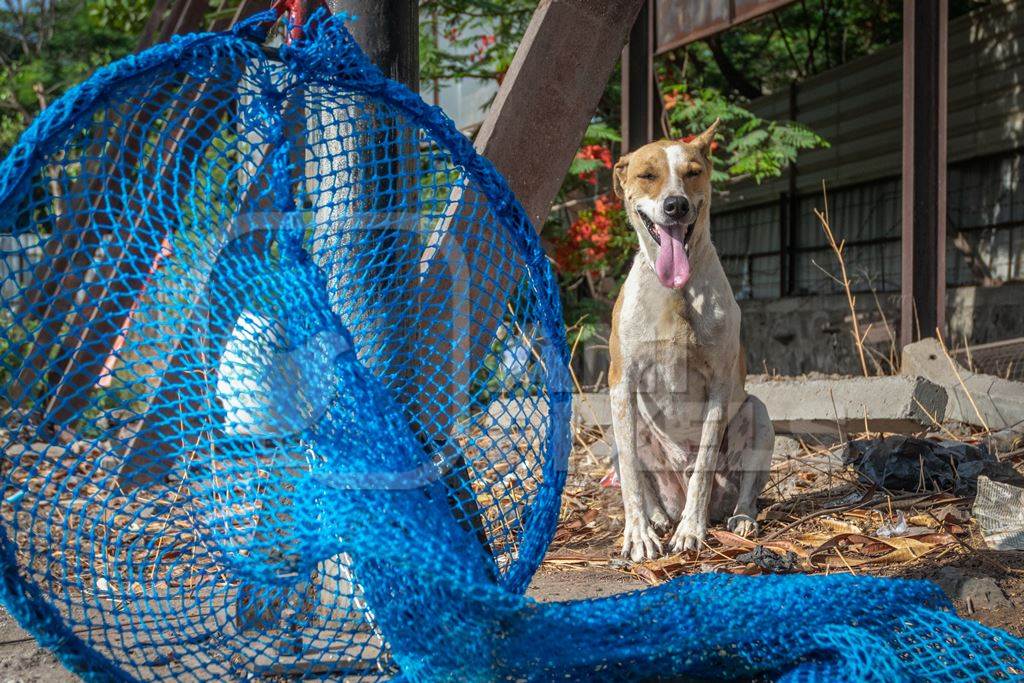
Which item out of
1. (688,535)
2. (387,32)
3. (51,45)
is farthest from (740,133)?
→ (51,45)

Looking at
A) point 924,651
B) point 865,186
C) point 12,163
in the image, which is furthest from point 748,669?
point 865,186

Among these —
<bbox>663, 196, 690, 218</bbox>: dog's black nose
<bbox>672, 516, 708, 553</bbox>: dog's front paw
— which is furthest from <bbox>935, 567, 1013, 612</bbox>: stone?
<bbox>663, 196, 690, 218</bbox>: dog's black nose

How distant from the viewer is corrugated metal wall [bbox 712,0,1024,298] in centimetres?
1041

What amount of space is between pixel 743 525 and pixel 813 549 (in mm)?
496

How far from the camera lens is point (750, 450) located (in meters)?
4.59

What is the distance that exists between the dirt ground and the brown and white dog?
0.19 m

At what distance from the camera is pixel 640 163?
4.49 meters

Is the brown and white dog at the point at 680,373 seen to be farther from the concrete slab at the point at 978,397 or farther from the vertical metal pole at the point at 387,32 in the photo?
the vertical metal pole at the point at 387,32

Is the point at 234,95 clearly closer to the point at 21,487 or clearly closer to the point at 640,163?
the point at 21,487

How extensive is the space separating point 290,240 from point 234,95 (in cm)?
55

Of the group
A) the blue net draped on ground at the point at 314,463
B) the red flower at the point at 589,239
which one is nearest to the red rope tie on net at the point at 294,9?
the blue net draped on ground at the point at 314,463

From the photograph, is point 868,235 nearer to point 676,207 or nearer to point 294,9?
point 676,207

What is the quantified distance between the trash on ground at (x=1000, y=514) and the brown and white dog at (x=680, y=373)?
2.98ft

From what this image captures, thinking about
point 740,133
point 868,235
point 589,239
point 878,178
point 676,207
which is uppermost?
point 878,178
